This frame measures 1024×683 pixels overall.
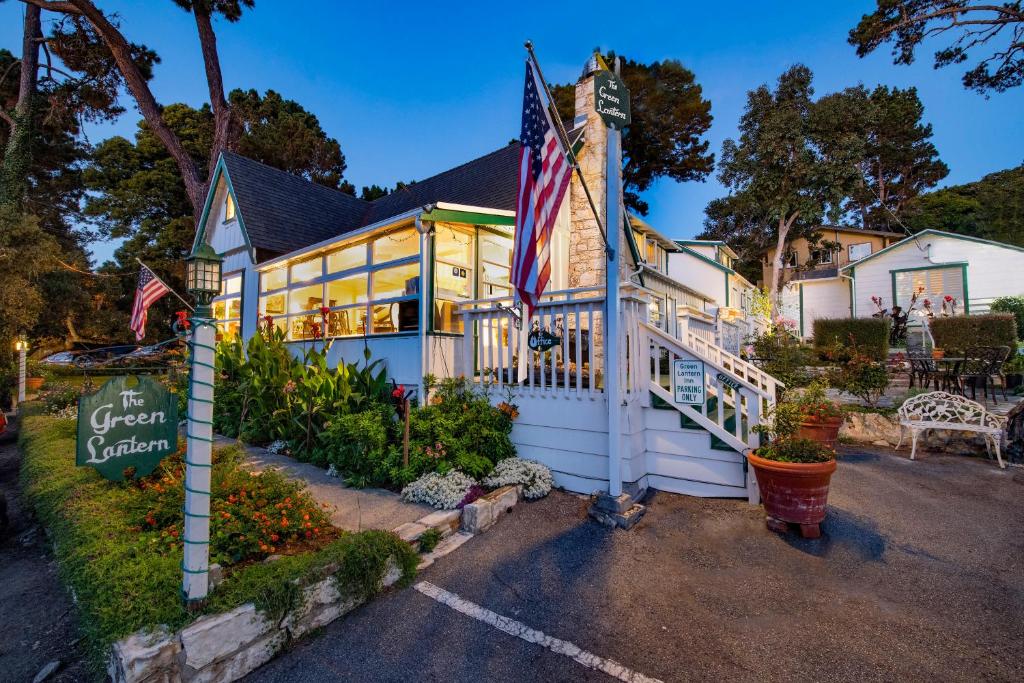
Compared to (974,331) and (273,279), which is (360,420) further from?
(974,331)

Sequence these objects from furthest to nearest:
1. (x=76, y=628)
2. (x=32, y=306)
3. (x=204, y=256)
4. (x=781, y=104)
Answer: (x=781, y=104)
(x=32, y=306)
(x=76, y=628)
(x=204, y=256)

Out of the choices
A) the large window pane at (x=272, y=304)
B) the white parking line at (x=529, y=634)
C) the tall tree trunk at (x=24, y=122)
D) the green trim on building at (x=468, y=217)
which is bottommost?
the white parking line at (x=529, y=634)

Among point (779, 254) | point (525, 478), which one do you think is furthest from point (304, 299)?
point (779, 254)

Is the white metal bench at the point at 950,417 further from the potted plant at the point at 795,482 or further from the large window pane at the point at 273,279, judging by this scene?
the large window pane at the point at 273,279

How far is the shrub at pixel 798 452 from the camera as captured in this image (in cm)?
371

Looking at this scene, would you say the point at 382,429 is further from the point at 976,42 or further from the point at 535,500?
the point at 976,42

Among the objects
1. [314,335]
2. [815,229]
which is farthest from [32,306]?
[815,229]

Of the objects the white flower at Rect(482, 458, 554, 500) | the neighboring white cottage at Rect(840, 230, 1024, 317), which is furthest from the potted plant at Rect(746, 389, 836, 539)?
the neighboring white cottage at Rect(840, 230, 1024, 317)

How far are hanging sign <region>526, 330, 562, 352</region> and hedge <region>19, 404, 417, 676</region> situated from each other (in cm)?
240

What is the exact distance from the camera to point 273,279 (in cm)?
1026

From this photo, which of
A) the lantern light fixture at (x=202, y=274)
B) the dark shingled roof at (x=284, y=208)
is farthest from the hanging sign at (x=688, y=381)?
the dark shingled roof at (x=284, y=208)

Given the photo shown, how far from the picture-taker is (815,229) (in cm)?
2345

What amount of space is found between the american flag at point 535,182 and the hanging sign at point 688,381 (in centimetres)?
189

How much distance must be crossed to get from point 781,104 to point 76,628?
28.5m
